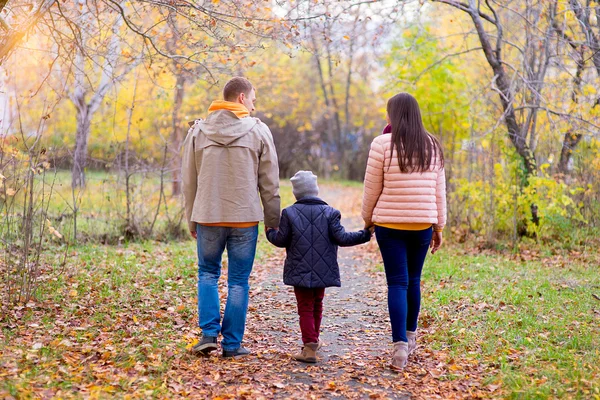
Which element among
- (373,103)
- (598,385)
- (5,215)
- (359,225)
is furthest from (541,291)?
(373,103)

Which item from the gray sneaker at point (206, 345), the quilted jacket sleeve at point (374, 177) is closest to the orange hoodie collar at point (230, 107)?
the quilted jacket sleeve at point (374, 177)

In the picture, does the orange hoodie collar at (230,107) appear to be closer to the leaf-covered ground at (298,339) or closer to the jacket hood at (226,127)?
the jacket hood at (226,127)

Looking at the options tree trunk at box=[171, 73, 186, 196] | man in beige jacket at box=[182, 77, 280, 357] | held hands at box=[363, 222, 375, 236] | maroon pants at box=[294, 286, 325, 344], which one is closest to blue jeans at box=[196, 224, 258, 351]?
man in beige jacket at box=[182, 77, 280, 357]

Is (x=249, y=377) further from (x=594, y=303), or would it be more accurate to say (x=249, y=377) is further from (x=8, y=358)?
(x=594, y=303)

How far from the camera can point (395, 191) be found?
4328 mm

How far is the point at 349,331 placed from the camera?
18.6 ft

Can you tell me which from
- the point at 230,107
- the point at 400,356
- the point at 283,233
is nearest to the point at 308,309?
the point at 283,233

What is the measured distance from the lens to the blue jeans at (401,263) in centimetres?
437

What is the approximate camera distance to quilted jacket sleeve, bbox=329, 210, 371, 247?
4398mm

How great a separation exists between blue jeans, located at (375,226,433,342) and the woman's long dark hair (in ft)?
1.51

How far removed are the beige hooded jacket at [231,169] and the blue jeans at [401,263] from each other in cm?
82

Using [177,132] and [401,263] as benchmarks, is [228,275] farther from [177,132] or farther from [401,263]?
[177,132]

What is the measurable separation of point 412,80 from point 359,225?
3.91 m

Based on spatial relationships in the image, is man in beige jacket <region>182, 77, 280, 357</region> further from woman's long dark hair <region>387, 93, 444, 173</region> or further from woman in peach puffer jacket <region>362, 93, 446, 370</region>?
woman's long dark hair <region>387, 93, 444, 173</region>
